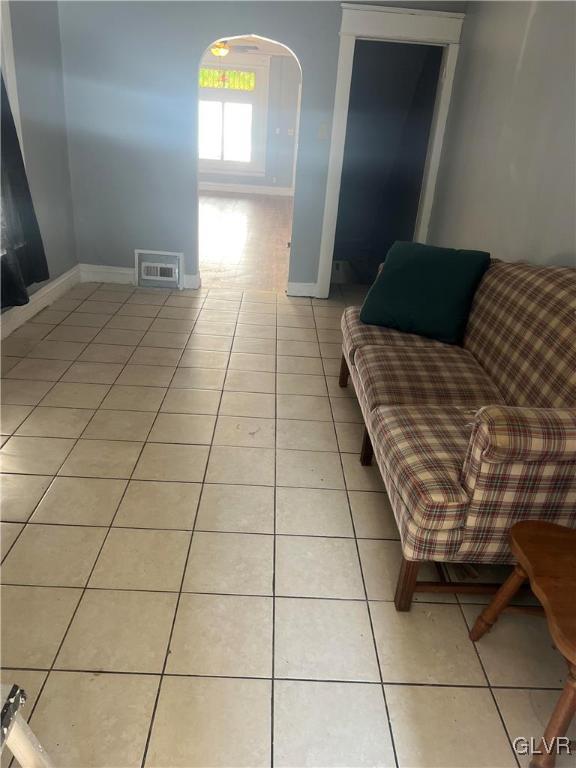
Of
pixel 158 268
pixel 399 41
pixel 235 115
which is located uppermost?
pixel 399 41

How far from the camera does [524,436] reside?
4.38ft

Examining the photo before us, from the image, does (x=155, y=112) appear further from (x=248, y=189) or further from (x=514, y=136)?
(x=248, y=189)

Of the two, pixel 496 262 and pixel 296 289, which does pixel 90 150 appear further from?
pixel 496 262

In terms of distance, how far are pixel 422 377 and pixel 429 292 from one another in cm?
53

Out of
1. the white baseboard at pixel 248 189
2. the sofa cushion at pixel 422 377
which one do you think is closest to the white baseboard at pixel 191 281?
the sofa cushion at pixel 422 377

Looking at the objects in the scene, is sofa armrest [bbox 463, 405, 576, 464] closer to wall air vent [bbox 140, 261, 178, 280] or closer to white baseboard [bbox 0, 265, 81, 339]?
white baseboard [bbox 0, 265, 81, 339]

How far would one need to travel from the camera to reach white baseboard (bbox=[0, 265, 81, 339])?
3377 millimetres

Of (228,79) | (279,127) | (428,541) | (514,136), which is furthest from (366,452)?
(228,79)

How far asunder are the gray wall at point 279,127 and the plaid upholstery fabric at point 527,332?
28.4 feet

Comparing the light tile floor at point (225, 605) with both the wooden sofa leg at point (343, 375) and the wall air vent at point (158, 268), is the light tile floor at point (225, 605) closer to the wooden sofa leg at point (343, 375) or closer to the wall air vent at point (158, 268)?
the wooden sofa leg at point (343, 375)

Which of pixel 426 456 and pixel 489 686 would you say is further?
pixel 426 456

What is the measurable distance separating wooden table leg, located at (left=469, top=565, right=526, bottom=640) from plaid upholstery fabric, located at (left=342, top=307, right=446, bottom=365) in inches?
48.3

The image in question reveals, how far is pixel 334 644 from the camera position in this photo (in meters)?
1.52

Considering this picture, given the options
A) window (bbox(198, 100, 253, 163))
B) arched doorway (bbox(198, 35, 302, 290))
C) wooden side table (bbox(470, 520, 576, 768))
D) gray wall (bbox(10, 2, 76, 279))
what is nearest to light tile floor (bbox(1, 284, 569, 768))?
wooden side table (bbox(470, 520, 576, 768))
